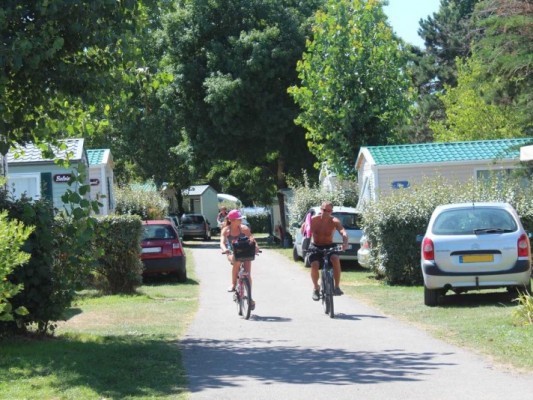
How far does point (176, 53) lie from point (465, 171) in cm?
2099

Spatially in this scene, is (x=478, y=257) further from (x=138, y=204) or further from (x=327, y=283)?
(x=138, y=204)

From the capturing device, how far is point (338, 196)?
34.7 m

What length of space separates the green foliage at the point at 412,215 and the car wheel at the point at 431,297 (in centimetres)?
418

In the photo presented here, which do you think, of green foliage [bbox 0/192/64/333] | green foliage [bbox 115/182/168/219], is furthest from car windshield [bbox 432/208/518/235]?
green foliage [bbox 115/182/168/219]

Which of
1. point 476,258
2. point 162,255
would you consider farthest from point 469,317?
point 162,255

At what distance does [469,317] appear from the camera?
46.8ft

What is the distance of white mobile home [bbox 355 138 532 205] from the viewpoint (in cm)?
2938

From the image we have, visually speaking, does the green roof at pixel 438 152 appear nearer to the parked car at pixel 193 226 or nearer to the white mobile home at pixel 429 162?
the white mobile home at pixel 429 162

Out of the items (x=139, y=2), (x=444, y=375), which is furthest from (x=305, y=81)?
(x=444, y=375)

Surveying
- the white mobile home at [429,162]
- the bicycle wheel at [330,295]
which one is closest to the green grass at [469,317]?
the bicycle wheel at [330,295]

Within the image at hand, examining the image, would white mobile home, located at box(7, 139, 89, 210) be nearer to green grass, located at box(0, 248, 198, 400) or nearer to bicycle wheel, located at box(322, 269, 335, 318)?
green grass, located at box(0, 248, 198, 400)

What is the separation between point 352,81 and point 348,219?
9.25m

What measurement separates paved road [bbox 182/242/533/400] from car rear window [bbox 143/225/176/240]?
7708 millimetres

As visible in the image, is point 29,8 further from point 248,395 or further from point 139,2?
point 248,395
